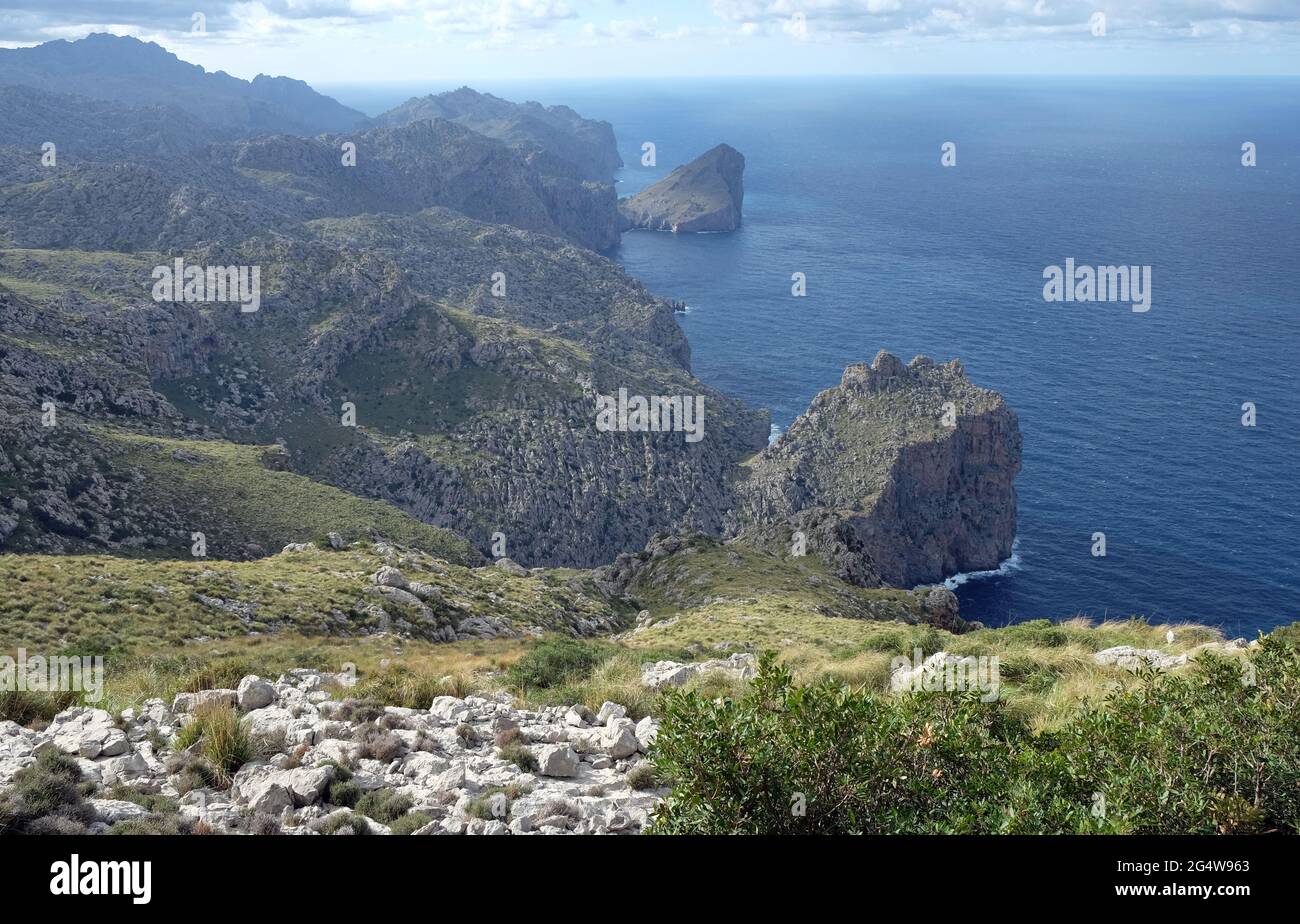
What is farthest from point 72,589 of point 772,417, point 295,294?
point 772,417

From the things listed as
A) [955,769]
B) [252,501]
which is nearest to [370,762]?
[955,769]

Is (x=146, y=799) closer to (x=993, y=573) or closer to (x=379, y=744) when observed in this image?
(x=379, y=744)

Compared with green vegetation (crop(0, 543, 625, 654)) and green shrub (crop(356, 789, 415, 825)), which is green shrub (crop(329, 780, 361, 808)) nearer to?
green shrub (crop(356, 789, 415, 825))

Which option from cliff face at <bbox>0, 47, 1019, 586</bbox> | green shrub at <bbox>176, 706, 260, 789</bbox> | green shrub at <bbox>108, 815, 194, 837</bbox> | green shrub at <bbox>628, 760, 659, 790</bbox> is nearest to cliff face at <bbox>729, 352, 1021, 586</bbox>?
cliff face at <bbox>0, 47, 1019, 586</bbox>

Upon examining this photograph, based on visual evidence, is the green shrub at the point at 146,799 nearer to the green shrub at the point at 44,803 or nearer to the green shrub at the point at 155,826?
the green shrub at the point at 155,826

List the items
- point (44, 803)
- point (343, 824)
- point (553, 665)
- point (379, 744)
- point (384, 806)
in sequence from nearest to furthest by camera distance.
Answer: point (44, 803)
point (343, 824)
point (384, 806)
point (379, 744)
point (553, 665)

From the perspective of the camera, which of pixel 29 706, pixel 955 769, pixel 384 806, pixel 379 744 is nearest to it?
pixel 955 769

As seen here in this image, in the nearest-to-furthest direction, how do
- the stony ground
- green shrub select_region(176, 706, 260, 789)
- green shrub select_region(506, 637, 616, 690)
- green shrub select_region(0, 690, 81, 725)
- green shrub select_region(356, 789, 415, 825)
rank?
the stony ground, green shrub select_region(356, 789, 415, 825), green shrub select_region(176, 706, 260, 789), green shrub select_region(0, 690, 81, 725), green shrub select_region(506, 637, 616, 690)
